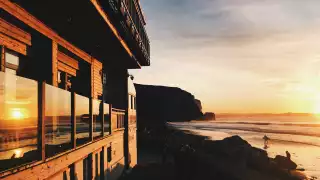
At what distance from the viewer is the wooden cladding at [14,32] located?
8.76m

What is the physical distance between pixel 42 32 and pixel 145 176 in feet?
47.4

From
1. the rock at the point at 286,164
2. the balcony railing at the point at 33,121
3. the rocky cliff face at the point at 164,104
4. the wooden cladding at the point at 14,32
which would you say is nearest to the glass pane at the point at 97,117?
the balcony railing at the point at 33,121

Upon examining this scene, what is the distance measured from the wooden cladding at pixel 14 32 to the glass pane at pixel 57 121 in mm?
2417

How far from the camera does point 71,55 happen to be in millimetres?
13906

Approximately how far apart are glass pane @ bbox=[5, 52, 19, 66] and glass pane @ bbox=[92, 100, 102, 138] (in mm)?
2725

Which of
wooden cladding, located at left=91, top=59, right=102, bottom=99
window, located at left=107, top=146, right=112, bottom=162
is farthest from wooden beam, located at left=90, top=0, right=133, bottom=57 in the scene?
window, located at left=107, top=146, right=112, bottom=162

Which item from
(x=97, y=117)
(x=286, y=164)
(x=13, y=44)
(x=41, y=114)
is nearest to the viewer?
(x=41, y=114)

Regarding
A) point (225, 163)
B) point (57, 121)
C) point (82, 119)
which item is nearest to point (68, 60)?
point (82, 119)

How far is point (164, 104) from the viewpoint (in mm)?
117562

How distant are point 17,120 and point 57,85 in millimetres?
7011

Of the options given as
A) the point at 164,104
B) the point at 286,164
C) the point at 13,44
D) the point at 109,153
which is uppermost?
the point at 164,104

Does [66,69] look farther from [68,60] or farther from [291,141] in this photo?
[291,141]

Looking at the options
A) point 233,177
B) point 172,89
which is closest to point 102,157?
point 233,177

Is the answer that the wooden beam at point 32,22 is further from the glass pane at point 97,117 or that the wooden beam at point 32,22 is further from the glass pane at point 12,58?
the glass pane at point 97,117
